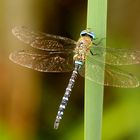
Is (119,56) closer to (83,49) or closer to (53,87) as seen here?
(83,49)

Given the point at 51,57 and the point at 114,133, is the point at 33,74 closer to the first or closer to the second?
the point at 51,57

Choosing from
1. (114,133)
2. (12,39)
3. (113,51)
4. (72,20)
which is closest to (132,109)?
(114,133)

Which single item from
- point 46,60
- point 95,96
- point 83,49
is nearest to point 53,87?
point 46,60

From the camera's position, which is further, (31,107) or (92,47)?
(31,107)

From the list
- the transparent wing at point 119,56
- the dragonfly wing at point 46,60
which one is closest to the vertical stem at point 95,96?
the transparent wing at point 119,56

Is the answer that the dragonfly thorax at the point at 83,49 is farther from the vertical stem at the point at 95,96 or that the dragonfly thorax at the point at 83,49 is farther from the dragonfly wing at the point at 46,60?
the vertical stem at the point at 95,96
